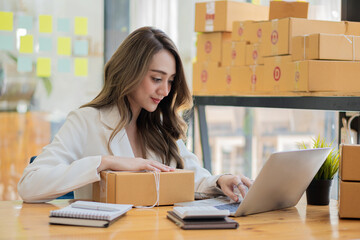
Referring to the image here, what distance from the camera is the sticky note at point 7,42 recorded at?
415 centimetres

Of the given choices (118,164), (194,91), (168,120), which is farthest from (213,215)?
(194,91)

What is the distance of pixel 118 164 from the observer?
1.78 m

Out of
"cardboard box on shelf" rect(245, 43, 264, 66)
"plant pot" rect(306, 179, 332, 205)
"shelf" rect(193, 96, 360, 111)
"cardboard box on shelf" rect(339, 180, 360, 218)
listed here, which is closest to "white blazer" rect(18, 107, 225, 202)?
"plant pot" rect(306, 179, 332, 205)

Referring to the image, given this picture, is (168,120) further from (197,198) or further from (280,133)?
(280,133)

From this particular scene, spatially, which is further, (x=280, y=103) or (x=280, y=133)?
(x=280, y=133)

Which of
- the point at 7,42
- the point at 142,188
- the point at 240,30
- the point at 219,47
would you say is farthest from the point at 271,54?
the point at 7,42

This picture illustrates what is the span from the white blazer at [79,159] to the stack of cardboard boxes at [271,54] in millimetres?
743

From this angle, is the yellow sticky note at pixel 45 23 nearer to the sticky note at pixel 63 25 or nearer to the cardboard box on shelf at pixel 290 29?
the sticky note at pixel 63 25

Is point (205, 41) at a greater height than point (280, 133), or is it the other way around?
point (205, 41)

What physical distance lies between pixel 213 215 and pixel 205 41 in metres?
2.09

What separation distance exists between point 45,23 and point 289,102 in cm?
228

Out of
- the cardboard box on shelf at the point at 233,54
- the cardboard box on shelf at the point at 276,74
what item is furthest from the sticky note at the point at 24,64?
the cardboard box on shelf at the point at 276,74

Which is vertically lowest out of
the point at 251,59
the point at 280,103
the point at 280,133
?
the point at 280,133

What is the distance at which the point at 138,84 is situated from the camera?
2107mm
